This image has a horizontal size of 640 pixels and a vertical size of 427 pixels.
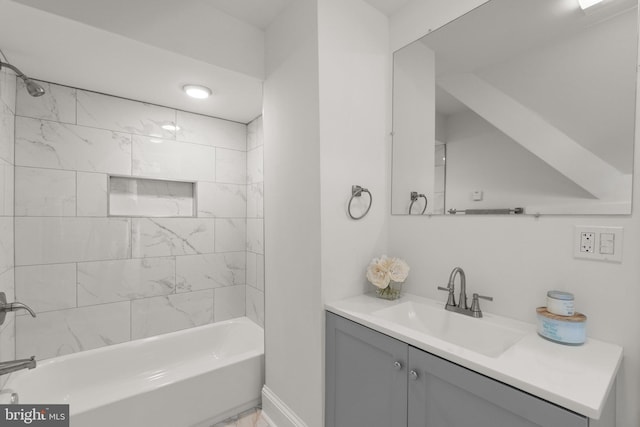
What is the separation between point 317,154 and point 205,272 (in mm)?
1790

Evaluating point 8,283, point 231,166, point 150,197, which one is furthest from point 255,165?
point 8,283

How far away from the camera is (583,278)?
1.05 m

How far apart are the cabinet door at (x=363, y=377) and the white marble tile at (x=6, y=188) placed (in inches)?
80.9

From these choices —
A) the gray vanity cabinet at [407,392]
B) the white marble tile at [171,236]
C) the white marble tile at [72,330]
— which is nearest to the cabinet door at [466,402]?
the gray vanity cabinet at [407,392]

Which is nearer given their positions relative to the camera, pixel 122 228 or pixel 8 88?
pixel 8 88

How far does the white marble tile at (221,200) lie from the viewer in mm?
2600

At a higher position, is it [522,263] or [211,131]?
[211,131]

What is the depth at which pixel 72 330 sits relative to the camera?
205 centimetres

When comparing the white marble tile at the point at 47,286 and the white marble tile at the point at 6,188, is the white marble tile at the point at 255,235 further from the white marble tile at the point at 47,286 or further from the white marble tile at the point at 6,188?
the white marble tile at the point at 6,188

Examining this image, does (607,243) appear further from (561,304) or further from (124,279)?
(124,279)

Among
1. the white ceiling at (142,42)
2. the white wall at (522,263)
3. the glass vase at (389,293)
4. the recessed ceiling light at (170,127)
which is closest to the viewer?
the white wall at (522,263)

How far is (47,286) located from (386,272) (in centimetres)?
231

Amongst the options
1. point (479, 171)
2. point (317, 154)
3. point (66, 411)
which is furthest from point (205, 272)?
point (479, 171)

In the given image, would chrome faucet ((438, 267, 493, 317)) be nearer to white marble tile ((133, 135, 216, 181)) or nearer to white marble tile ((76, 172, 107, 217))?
white marble tile ((133, 135, 216, 181))
